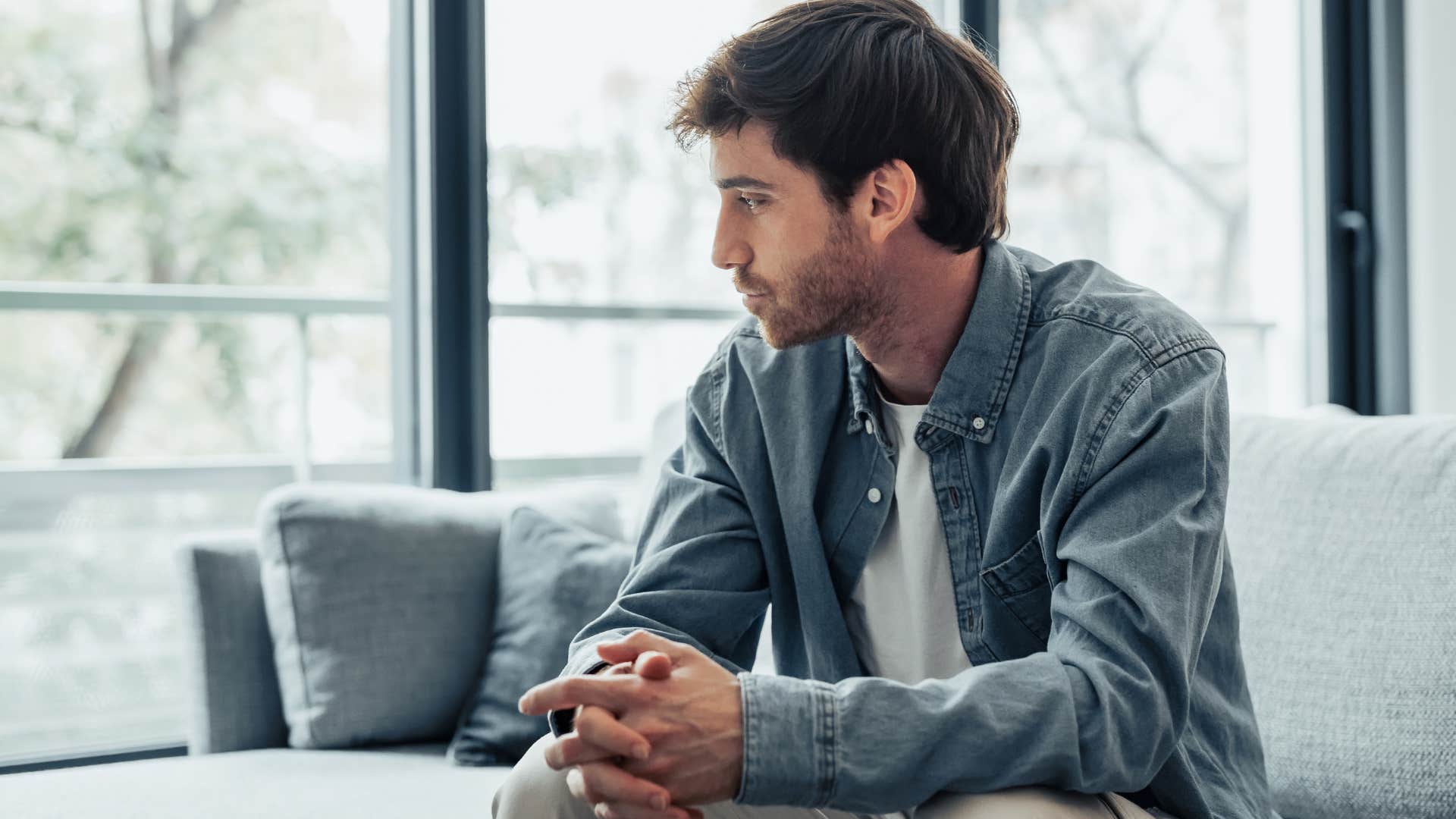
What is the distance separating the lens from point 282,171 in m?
2.95

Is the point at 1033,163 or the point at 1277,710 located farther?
the point at 1033,163

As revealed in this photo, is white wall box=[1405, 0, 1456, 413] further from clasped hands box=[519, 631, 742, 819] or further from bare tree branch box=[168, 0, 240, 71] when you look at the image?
bare tree branch box=[168, 0, 240, 71]

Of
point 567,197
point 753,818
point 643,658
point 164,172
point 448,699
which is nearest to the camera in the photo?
point 643,658

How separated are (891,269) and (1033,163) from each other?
2281mm

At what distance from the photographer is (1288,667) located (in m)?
1.62

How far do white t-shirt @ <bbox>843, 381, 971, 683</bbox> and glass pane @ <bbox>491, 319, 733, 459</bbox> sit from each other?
50.7 inches

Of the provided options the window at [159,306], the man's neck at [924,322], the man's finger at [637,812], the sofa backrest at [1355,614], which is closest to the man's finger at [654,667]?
the man's finger at [637,812]

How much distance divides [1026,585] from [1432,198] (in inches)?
89.2

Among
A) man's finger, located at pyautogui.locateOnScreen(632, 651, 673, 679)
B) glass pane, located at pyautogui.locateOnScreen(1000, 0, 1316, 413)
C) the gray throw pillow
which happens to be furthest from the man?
glass pane, located at pyautogui.locateOnScreen(1000, 0, 1316, 413)

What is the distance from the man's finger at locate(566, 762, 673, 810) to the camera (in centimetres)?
99

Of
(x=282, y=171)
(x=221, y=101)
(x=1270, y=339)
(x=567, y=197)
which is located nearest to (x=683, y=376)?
(x=567, y=197)

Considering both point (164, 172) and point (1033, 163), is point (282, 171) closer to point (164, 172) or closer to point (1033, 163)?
point (164, 172)

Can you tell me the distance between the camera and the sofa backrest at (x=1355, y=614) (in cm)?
149

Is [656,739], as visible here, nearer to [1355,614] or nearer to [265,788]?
[265,788]
